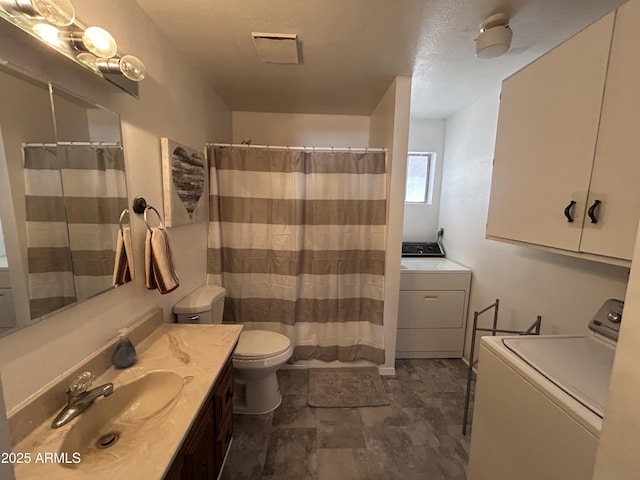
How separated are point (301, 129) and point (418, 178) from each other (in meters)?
1.49

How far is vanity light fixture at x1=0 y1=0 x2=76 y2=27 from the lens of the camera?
2.27 feet

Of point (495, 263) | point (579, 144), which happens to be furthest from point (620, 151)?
point (495, 263)

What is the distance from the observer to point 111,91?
111cm

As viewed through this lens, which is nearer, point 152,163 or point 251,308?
point 152,163

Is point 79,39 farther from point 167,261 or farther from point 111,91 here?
point 167,261

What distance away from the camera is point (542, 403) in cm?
92

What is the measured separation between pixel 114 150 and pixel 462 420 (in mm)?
2564

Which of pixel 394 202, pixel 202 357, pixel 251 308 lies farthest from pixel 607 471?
pixel 251 308

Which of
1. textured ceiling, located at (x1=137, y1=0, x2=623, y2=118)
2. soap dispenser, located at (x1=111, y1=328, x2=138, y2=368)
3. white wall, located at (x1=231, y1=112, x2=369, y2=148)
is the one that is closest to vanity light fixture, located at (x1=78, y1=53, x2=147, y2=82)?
textured ceiling, located at (x1=137, y1=0, x2=623, y2=118)

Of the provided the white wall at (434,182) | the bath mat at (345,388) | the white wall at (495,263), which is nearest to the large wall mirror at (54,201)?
the bath mat at (345,388)

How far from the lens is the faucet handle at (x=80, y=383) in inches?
34.4

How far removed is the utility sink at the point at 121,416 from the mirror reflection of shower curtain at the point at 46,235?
1.24 ft

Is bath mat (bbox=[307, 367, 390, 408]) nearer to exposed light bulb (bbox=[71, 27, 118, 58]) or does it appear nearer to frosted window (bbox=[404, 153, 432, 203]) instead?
frosted window (bbox=[404, 153, 432, 203])

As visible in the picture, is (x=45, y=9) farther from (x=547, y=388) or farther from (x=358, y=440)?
(x=358, y=440)
